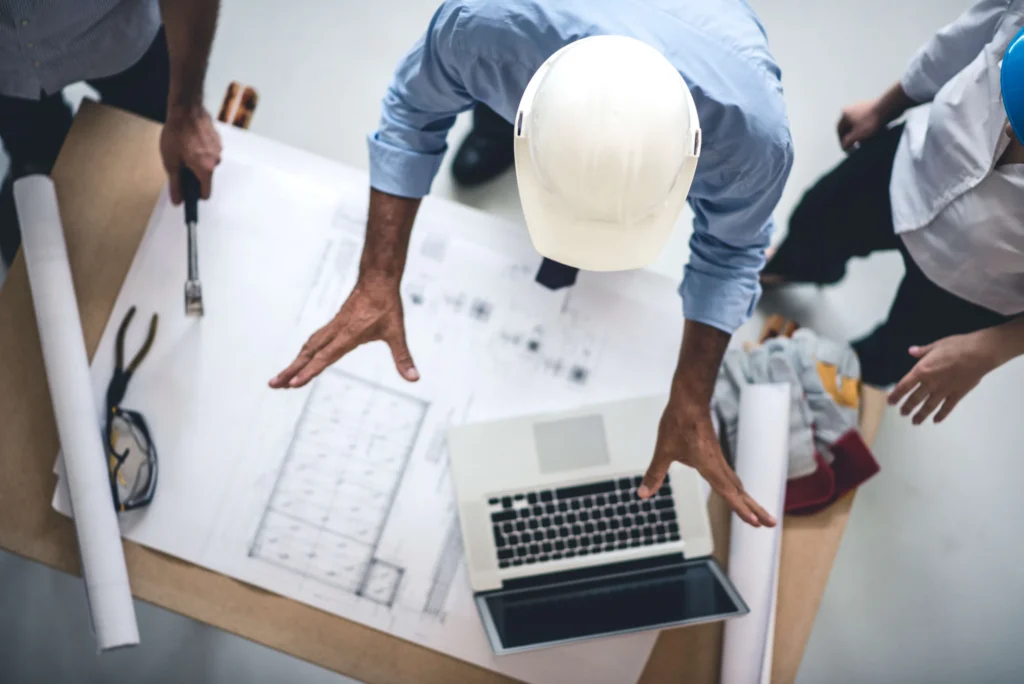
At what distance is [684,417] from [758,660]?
389 millimetres

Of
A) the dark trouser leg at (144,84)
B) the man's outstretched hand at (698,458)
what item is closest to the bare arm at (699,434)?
the man's outstretched hand at (698,458)

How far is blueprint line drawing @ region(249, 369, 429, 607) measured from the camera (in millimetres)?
1176

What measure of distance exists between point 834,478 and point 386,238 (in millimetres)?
819

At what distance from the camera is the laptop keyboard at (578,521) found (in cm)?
116

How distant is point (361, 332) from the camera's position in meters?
1.11

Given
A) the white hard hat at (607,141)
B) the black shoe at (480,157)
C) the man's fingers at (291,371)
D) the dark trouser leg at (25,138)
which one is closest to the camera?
the white hard hat at (607,141)

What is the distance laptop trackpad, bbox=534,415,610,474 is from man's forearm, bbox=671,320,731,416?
A: 14cm

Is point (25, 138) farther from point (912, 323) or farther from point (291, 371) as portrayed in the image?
point (912, 323)

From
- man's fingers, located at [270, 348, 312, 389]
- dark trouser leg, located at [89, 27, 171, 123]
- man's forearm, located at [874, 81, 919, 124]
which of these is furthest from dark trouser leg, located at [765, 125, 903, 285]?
dark trouser leg, located at [89, 27, 171, 123]

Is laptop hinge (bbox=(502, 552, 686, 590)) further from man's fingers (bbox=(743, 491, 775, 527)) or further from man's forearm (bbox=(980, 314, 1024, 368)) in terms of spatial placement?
man's forearm (bbox=(980, 314, 1024, 368))

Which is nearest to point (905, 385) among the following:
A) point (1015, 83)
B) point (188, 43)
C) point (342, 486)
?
point (1015, 83)

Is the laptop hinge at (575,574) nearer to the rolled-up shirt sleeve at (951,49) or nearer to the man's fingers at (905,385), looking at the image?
the man's fingers at (905,385)

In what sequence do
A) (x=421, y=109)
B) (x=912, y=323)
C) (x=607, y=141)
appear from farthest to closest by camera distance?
(x=912, y=323) < (x=421, y=109) < (x=607, y=141)

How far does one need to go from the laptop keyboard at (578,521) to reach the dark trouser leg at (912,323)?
0.66 meters
